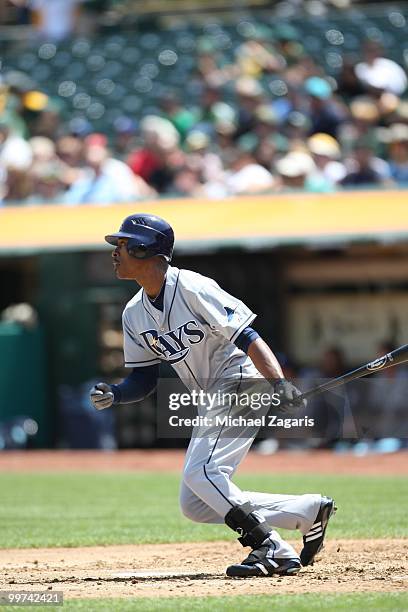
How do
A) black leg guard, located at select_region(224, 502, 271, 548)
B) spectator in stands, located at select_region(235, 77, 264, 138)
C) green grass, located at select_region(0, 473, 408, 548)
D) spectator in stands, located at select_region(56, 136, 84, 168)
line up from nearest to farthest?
black leg guard, located at select_region(224, 502, 271, 548), green grass, located at select_region(0, 473, 408, 548), spectator in stands, located at select_region(235, 77, 264, 138), spectator in stands, located at select_region(56, 136, 84, 168)

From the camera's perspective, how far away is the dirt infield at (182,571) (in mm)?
5344

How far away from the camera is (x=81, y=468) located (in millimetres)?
12609

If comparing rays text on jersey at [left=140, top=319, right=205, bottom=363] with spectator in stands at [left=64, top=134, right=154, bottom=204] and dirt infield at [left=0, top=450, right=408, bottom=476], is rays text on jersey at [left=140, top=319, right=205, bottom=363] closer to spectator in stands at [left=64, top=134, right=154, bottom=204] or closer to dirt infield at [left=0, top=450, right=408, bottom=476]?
dirt infield at [left=0, top=450, right=408, bottom=476]

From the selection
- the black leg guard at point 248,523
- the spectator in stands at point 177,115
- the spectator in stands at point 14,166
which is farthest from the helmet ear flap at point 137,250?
the spectator in stands at point 177,115

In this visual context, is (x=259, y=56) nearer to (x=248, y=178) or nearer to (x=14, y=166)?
(x=248, y=178)

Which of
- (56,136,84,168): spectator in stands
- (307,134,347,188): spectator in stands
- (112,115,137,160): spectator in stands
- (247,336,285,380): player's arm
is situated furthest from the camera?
(112,115,137,160): spectator in stands

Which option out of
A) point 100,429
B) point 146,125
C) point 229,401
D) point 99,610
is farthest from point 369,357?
point 99,610

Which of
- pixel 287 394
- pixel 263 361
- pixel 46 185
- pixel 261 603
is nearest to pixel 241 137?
pixel 46 185

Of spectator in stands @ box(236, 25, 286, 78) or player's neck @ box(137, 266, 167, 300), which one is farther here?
spectator in stands @ box(236, 25, 286, 78)

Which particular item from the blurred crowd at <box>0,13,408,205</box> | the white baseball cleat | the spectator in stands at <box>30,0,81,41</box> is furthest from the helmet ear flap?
the spectator in stands at <box>30,0,81,41</box>

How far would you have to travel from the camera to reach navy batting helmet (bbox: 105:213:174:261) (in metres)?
5.76

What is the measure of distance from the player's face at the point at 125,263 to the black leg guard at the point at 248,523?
1.20 metres

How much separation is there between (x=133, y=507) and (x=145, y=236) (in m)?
4.01

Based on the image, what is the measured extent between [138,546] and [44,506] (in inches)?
96.3
